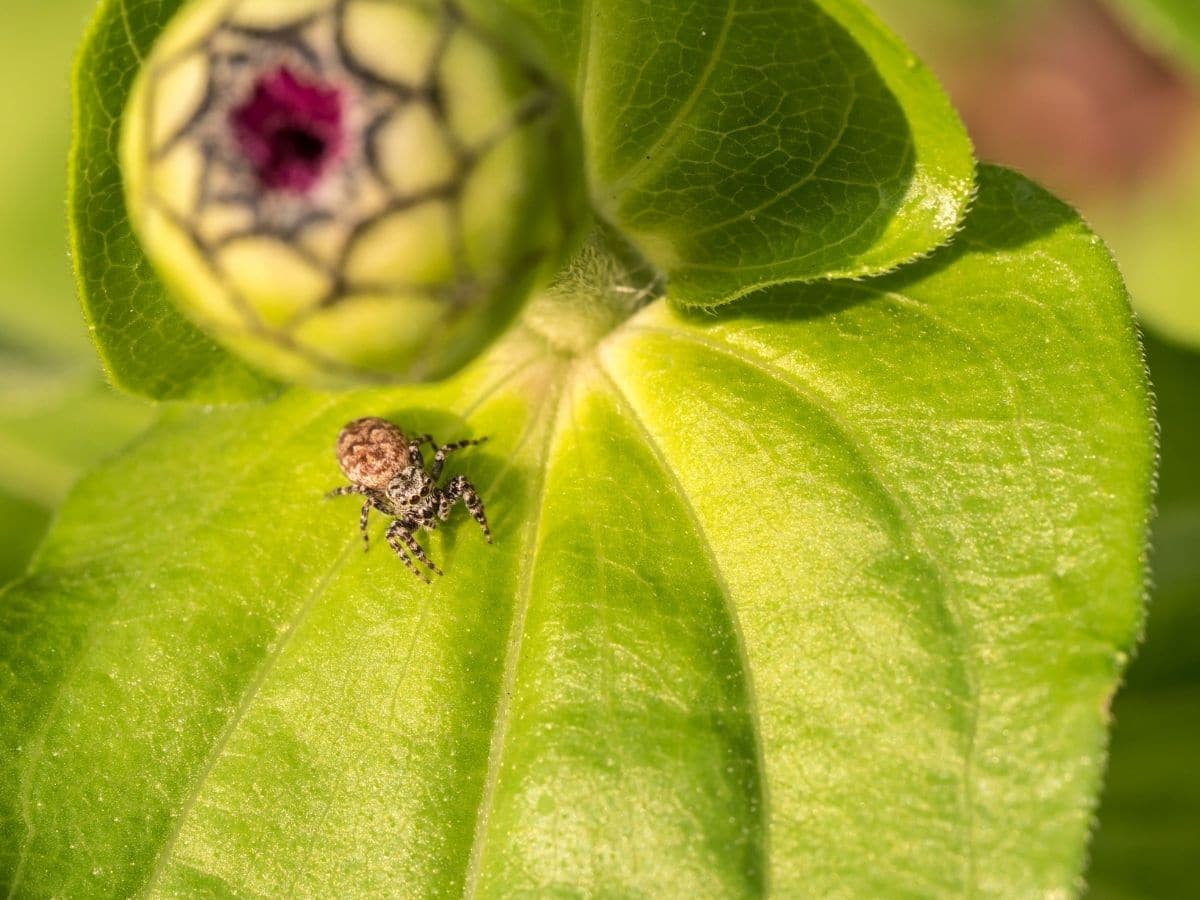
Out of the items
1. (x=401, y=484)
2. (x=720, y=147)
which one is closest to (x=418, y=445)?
(x=401, y=484)

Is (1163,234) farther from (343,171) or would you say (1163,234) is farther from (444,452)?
(343,171)

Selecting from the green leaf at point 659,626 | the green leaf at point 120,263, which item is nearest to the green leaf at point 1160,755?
the green leaf at point 659,626

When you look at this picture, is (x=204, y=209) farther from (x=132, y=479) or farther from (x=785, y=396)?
(x=132, y=479)

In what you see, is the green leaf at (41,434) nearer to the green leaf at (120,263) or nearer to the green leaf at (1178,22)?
the green leaf at (120,263)

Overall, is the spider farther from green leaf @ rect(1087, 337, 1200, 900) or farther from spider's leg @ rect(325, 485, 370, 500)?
green leaf @ rect(1087, 337, 1200, 900)

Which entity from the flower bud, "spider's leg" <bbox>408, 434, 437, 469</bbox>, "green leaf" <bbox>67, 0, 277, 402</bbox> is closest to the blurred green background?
"green leaf" <bbox>67, 0, 277, 402</bbox>
